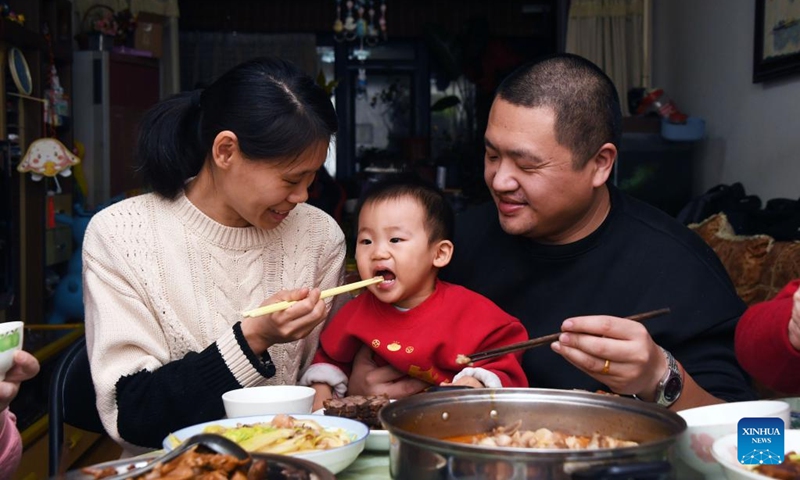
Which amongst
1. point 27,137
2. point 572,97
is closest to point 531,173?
point 572,97

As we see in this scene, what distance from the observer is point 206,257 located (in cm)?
195

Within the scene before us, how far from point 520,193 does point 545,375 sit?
1.41 feet

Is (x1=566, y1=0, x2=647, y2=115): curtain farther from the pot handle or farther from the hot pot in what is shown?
the pot handle

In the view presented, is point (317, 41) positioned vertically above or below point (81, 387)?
above

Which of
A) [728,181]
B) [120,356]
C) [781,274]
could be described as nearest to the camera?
[120,356]

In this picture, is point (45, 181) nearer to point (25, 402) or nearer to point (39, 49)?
point (39, 49)

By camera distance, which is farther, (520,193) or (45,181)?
(45,181)

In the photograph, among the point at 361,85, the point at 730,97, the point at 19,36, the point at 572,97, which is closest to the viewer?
the point at 572,97

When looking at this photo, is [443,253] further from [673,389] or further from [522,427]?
[522,427]

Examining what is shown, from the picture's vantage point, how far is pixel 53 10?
5656 mm

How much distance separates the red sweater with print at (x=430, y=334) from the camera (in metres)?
1.90

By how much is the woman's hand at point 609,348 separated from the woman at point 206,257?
0.53 metres

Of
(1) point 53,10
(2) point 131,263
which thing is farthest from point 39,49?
(2) point 131,263

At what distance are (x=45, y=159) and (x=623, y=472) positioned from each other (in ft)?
16.0
